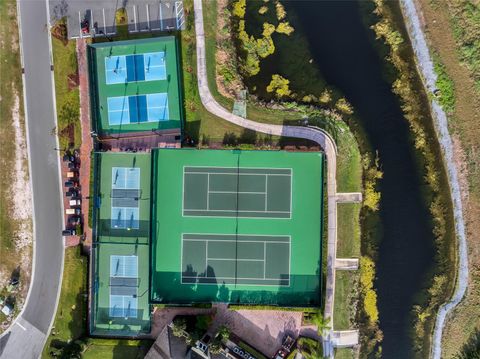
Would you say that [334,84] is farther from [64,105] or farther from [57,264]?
[57,264]

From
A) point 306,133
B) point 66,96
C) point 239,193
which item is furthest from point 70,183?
point 306,133

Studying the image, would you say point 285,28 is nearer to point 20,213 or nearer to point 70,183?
point 70,183

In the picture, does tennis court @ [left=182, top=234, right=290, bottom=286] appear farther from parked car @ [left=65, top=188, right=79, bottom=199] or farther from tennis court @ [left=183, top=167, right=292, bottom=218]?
parked car @ [left=65, top=188, right=79, bottom=199]

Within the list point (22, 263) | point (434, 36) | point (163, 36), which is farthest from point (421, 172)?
point (22, 263)

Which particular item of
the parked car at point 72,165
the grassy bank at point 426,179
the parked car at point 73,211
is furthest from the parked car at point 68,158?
the grassy bank at point 426,179

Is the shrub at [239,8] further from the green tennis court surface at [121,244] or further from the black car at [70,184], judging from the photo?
the black car at [70,184]
